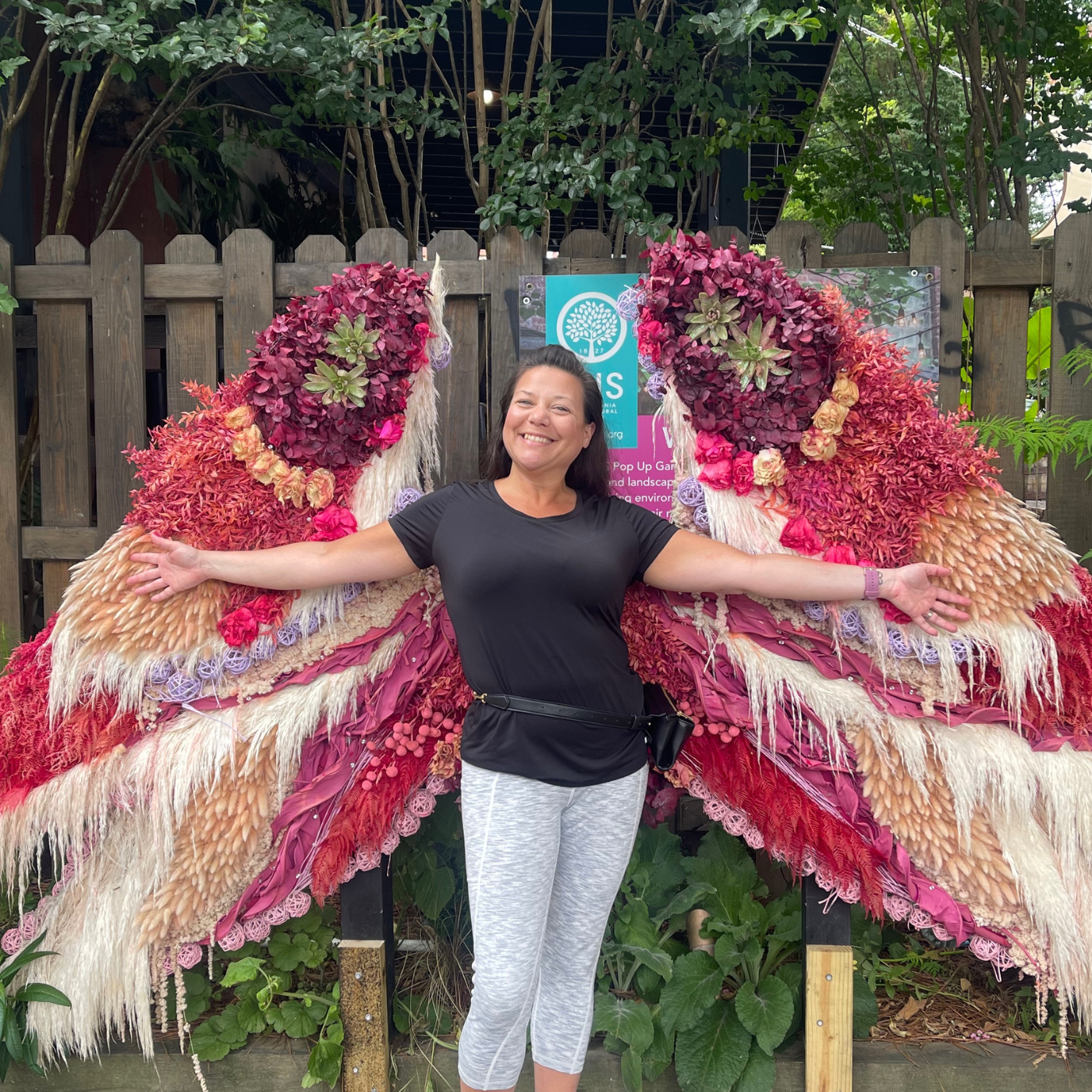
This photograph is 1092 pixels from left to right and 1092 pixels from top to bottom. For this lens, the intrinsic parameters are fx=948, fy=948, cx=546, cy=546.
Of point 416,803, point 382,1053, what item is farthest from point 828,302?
point 382,1053

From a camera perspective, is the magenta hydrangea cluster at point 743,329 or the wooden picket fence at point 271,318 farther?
the wooden picket fence at point 271,318

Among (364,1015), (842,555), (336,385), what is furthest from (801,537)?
(364,1015)

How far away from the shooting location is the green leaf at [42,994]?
246 centimetres

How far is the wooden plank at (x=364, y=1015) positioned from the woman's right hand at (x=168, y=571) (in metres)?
1.06

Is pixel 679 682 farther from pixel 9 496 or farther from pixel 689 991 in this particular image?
pixel 9 496

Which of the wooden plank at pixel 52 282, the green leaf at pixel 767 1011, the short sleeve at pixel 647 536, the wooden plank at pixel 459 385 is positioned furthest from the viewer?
the wooden plank at pixel 52 282

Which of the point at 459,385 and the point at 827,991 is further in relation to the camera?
the point at 459,385

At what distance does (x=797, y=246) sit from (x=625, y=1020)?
91.0 inches

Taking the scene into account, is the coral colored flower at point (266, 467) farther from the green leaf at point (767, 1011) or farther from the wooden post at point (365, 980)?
the green leaf at point (767, 1011)

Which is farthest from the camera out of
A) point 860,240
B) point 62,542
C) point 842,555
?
point 62,542

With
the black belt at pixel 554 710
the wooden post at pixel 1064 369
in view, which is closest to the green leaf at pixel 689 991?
the black belt at pixel 554 710

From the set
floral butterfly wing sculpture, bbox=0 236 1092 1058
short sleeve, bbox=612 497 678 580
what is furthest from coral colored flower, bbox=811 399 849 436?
short sleeve, bbox=612 497 678 580

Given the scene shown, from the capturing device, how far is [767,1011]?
8.35ft

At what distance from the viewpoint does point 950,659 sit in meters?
2.39
